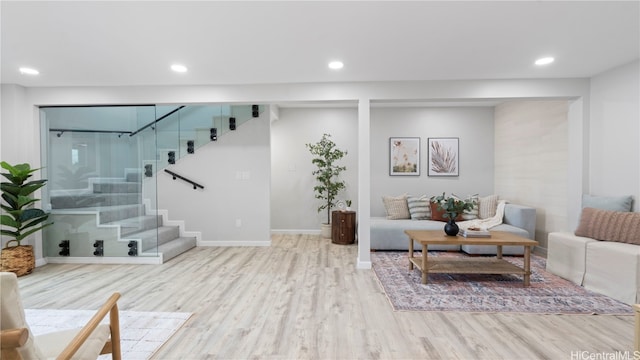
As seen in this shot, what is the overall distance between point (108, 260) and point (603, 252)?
235 inches

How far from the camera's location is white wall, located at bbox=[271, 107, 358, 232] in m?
5.95

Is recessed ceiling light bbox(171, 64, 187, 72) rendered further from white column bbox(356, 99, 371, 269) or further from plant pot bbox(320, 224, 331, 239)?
plant pot bbox(320, 224, 331, 239)

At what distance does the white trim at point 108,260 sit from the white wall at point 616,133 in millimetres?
5798

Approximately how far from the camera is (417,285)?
10.6ft

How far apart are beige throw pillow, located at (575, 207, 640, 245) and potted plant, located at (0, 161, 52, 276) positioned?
6.46m

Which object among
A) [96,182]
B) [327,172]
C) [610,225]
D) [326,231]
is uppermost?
[327,172]

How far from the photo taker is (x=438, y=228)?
4609 mm

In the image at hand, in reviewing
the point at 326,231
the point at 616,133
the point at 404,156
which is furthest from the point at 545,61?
the point at 326,231

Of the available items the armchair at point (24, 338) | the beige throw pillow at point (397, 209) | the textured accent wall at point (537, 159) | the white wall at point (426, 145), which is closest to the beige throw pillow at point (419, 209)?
the beige throw pillow at point (397, 209)

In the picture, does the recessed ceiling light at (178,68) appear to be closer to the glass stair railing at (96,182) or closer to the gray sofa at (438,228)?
the glass stair railing at (96,182)

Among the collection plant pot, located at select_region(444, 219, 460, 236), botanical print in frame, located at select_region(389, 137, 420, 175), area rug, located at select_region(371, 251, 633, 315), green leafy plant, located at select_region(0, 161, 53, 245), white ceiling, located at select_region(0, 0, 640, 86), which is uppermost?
white ceiling, located at select_region(0, 0, 640, 86)

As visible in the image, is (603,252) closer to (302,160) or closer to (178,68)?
→ (302,160)

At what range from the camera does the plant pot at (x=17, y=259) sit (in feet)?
11.6

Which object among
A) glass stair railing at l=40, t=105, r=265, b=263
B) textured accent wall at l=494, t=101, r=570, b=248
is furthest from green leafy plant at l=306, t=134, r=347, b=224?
textured accent wall at l=494, t=101, r=570, b=248
